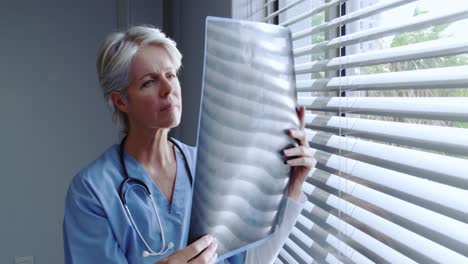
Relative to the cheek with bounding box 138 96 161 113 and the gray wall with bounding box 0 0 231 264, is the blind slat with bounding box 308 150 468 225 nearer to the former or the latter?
the cheek with bounding box 138 96 161 113

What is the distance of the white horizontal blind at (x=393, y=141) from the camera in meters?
0.71

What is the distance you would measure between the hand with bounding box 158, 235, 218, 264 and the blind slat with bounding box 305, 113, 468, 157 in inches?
14.1

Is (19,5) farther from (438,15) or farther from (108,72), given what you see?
(438,15)

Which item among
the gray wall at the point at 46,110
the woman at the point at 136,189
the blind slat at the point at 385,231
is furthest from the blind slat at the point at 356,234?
the gray wall at the point at 46,110

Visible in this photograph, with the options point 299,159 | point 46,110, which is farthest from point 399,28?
point 46,110

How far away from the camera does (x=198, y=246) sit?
0.74m

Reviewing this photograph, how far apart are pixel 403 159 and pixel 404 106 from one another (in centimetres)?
9

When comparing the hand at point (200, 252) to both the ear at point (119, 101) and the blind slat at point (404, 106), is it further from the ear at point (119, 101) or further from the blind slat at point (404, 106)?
the ear at point (119, 101)

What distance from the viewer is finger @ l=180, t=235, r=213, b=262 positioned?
74 cm

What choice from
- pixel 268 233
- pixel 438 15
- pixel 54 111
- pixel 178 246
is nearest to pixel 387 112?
pixel 438 15

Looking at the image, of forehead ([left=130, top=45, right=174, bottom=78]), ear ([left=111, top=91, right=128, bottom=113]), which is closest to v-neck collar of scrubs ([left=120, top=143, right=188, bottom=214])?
ear ([left=111, top=91, right=128, bottom=113])

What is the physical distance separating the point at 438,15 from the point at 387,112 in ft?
0.64

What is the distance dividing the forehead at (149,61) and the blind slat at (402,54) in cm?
34

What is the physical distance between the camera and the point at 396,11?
0.94 metres
